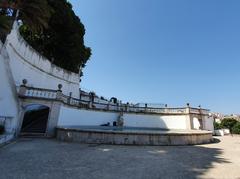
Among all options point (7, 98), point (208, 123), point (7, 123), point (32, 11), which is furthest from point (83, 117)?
point (208, 123)

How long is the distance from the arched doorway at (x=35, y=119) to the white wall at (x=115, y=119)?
2301mm

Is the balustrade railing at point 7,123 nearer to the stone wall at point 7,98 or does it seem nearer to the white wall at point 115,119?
the stone wall at point 7,98

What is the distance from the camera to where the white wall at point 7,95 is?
10.7 m

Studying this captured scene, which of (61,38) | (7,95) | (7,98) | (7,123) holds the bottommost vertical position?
(7,123)

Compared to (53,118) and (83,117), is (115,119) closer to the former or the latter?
(83,117)

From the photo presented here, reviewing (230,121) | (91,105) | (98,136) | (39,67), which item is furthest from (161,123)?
(230,121)

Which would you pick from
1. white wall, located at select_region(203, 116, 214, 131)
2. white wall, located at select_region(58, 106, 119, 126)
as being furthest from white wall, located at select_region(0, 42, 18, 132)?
white wall, located at select_region(203, 116, 214, 131)

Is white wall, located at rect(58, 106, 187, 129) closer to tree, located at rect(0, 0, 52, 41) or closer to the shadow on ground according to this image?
tree, located at rect(0, 0, 52, 41)

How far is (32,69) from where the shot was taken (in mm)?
18781

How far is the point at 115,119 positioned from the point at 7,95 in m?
12.8

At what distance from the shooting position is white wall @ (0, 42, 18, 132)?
1070 centimetres

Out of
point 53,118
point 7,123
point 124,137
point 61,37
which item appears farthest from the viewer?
point 61,37

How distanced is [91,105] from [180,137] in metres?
11.4

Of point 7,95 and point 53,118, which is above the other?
point 7,95
